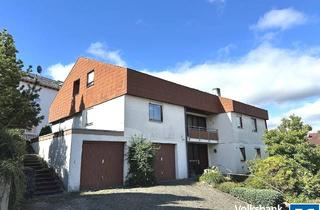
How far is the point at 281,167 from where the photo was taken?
62.5ft

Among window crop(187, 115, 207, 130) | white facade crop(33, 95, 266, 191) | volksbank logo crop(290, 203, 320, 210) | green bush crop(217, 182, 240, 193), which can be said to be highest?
window crop(187, 115, 207, 130)

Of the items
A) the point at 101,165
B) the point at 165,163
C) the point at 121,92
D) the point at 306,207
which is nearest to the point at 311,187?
the point at 165,163

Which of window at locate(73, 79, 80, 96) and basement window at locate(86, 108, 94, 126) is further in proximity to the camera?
window at locate(73, 79, 80, 96)

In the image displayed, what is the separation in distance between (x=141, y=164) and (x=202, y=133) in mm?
9557

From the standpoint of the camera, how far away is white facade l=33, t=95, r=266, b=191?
52.7ft

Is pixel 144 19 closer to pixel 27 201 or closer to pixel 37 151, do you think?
pixel 27 201

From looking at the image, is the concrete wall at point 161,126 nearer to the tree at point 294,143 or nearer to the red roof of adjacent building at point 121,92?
the red roof of adjacent building at point 121,92

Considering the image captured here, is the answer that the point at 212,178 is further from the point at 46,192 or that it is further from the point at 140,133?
the point at 46,192

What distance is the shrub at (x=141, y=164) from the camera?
17.4 metres

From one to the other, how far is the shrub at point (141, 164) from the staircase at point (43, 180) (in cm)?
420

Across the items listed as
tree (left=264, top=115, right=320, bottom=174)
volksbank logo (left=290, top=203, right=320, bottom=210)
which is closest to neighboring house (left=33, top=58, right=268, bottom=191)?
tree (left=264, top=115, right=320, bottom=174)

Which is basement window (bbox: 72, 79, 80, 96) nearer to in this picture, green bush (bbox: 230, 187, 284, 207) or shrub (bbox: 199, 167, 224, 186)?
shrub (bbox: 199, 167, 224, 186)

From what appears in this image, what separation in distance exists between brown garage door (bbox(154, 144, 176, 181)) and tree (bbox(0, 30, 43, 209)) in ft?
27.8

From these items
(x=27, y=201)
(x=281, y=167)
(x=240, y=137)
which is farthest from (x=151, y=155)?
(x=240, y=137)
